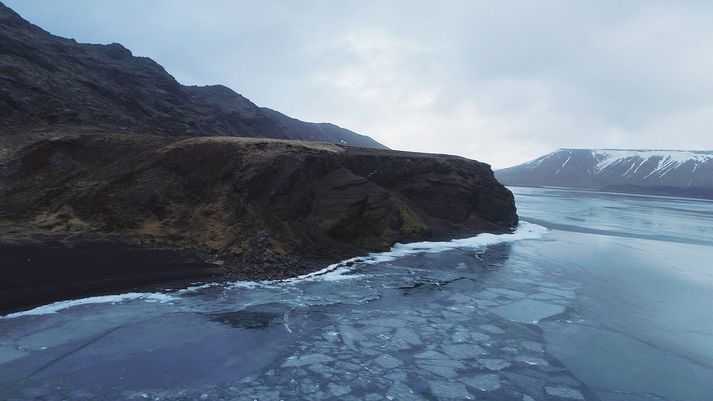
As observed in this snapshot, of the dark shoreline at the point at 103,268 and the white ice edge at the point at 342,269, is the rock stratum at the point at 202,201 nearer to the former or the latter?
the dark shoreline at the point at 103,268

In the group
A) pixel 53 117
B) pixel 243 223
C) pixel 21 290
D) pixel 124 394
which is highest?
pixel 53 117

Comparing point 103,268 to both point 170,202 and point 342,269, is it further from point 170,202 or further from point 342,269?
point 342,269

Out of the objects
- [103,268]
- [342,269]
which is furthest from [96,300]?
[342,269]

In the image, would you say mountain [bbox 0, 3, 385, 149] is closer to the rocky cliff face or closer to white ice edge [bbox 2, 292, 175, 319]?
the rocky cliff face

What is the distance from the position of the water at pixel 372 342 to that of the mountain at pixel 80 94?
1744 cm

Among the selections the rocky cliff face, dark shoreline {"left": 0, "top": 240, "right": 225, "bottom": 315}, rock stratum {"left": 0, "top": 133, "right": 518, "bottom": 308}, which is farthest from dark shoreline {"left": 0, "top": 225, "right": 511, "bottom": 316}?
the rocky cliff face

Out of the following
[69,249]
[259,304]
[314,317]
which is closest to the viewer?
[314,317]

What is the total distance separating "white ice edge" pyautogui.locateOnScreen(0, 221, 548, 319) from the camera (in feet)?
35.2

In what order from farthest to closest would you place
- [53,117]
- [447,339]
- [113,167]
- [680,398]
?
[53,117] < [113,167] < [447,339] < [680,398]

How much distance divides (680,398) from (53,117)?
31.5 meters

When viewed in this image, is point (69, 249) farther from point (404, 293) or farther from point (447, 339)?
point (447, 339)

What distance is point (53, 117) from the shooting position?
26.0 metres

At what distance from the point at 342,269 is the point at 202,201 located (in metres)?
6.65

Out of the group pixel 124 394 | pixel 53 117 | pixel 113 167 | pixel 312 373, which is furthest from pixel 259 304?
pixel 53 117
